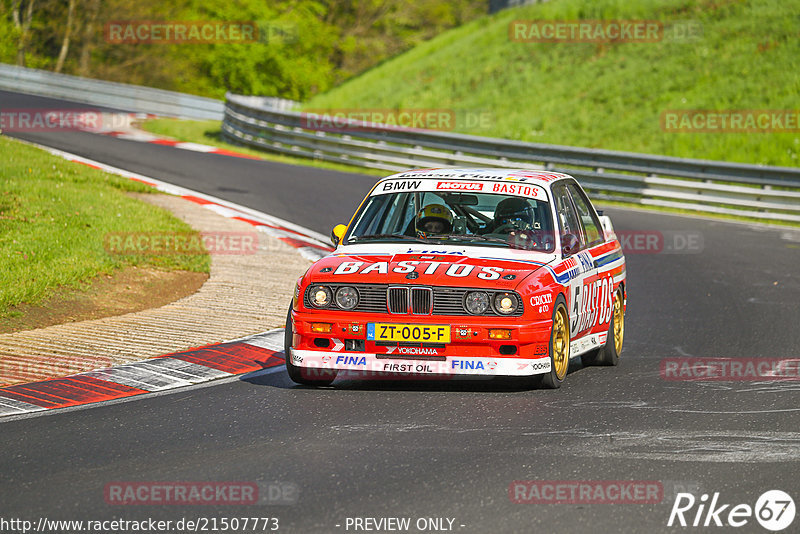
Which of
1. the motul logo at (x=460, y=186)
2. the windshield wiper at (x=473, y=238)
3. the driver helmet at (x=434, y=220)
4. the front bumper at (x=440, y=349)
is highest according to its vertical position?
the motul logo at (x=460, y=186)

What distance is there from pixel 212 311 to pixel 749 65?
24428mm

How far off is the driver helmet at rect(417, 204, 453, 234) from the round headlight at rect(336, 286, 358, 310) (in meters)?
1.29

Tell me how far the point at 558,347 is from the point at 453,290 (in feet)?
3.09

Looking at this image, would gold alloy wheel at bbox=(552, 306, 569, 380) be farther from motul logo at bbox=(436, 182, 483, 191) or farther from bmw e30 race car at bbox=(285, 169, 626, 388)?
motul logo at bbox=(436, 182, 483, 191)

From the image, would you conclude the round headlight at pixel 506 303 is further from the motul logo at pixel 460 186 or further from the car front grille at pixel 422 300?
the motul logo at pixel 460 186

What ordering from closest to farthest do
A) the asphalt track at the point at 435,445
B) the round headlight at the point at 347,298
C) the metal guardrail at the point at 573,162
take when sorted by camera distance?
1. the asphalt track at the point at 435,445
2. the round headlight at the point at 347,298
3. the metal guardrail at the point at 573,162

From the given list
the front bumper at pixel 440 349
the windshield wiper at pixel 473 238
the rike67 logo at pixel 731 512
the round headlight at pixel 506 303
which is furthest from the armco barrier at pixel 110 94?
the rike67 logo at pixel 731 512

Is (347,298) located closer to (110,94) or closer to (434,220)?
(434,220)

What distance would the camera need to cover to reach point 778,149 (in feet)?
87.1

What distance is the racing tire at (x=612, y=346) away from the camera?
938 centimetres

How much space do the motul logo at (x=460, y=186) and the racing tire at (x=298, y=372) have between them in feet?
5.90

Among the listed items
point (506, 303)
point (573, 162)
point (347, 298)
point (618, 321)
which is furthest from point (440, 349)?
point (573, 162)

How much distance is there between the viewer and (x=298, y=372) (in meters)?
8.23

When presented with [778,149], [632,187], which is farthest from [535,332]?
[778,149]
